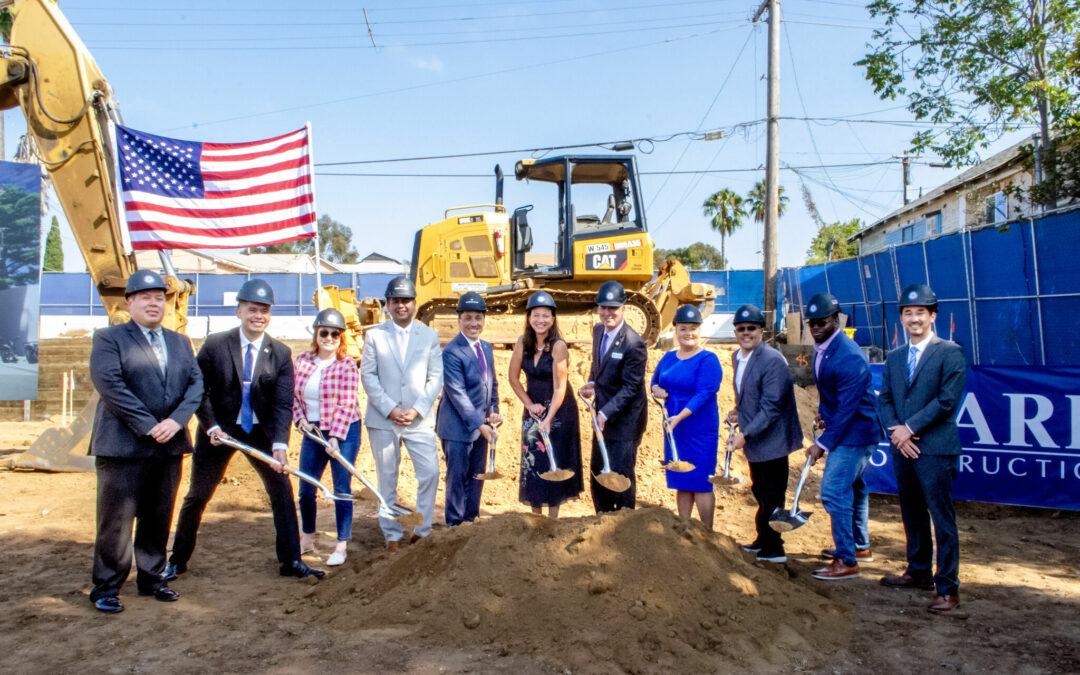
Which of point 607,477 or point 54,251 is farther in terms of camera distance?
point 54,251

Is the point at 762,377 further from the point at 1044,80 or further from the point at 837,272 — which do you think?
the point at 837,272

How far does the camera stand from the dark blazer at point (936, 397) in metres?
4.79

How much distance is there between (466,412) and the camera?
5793mm

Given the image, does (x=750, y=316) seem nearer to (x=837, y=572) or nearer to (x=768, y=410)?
(x=768, y=410)

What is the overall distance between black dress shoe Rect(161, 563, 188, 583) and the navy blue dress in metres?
2.42

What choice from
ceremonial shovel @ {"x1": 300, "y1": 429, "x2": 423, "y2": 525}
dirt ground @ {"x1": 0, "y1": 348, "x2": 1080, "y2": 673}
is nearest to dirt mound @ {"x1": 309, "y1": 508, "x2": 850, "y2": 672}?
dirt ground @ {"x1": 0, "y1": 348, "x2": 1080, "y2": 673}

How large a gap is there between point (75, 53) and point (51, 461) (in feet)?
14.9

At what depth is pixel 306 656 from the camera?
3.91 m

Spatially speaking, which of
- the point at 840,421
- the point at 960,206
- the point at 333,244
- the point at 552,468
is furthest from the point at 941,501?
the point at 333,244

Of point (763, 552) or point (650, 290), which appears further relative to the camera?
point (650, 290)

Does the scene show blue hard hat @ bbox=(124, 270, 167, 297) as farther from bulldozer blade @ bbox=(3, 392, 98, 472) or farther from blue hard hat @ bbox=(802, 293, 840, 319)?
bulldozer blade @ bbox=(3, 392, 98, 472)

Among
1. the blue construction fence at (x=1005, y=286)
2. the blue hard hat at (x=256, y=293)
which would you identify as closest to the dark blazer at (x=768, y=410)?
the blue hard hat at (x=256, y=293)

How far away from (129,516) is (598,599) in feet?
9.00

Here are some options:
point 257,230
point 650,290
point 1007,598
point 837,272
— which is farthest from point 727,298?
point 1007,598
